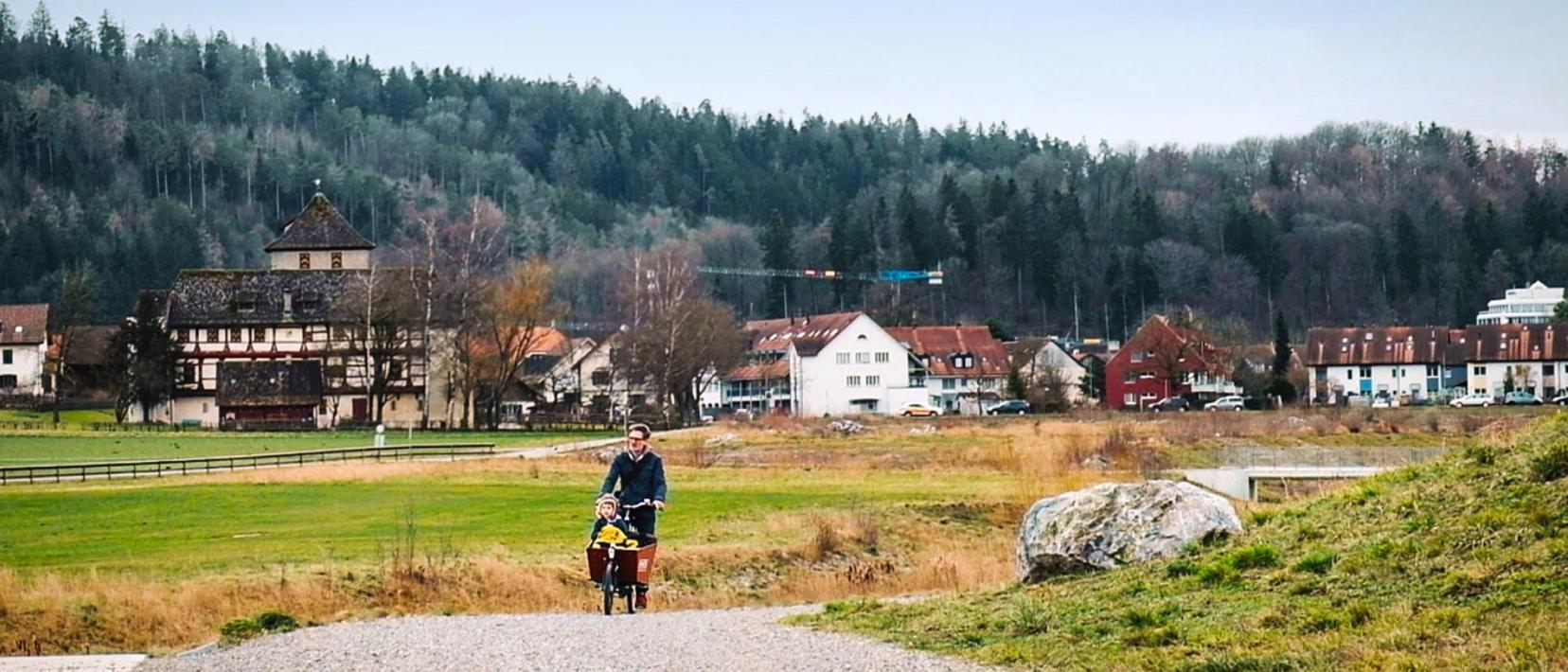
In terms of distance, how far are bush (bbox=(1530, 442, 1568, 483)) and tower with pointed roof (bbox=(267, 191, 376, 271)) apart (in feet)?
396

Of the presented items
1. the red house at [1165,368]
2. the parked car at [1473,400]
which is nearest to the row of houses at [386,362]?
the red house at [1165,368]

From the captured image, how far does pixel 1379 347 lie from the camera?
14450cm

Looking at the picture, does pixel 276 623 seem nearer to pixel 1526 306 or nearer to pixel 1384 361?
pixel 1384 361

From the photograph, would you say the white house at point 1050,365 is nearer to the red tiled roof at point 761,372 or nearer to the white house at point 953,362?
the white house at point 953,362

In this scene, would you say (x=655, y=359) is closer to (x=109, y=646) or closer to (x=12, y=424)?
(x=12, y=424)

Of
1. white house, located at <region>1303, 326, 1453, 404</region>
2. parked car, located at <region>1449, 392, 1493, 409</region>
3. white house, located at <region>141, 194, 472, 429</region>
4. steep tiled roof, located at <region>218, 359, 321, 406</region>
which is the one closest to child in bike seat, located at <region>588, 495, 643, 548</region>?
white house, located at <region>141, 194, 472, 429</region>

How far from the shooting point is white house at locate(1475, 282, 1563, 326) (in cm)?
17325

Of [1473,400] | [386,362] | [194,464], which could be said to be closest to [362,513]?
[194,464]

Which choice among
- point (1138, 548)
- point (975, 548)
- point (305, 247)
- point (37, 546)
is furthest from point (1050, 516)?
point (305, 247)

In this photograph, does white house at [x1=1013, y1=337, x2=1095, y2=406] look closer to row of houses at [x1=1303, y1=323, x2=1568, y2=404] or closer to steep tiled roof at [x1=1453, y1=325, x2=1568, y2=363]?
row of houses at [x1=1303, y1=323, x2=1568, y2=404]

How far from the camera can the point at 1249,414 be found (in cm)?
9662

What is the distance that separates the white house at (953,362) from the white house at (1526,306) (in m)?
47.1

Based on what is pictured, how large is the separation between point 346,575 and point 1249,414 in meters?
71.7

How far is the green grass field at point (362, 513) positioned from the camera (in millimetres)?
36875
